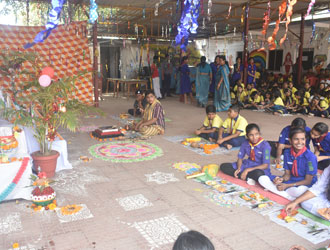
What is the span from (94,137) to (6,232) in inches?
124

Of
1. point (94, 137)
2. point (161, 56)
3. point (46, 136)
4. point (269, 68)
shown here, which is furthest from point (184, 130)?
point (269, 68)

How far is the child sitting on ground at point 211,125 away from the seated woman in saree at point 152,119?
774 mm

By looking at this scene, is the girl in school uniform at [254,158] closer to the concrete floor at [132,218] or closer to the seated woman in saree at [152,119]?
the concrete floor at [132,218]

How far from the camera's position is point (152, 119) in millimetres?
5801

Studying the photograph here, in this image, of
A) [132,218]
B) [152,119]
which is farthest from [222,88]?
[132,218]

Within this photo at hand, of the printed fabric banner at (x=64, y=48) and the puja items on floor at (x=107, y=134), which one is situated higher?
the printed fabric banner at (x=64, y=48)

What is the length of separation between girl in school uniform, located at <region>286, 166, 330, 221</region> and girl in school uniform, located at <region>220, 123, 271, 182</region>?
0.65m

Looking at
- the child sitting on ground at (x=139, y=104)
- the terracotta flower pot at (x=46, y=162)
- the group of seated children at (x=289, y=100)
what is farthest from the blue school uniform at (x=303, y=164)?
the group of seated children at (x=289, y=100)

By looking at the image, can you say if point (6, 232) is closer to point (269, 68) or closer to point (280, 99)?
point (280, 99)

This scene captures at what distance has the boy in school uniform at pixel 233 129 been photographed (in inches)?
191

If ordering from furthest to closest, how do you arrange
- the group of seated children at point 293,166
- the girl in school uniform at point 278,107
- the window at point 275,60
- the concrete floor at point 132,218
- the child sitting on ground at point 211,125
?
the window at point 275,60 → the girl in school uniform at point 278,107 → the child sitting on ground at point 211,125 → the group of seated children at point 293,166 → the concrete floor at point 132,218

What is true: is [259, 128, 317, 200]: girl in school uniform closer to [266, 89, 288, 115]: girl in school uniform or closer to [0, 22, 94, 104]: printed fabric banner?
[266, 89, 288, 115]: girl in school uniform

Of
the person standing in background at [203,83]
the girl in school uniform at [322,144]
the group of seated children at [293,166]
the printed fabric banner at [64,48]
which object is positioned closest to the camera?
the group of seated children at [293,166]

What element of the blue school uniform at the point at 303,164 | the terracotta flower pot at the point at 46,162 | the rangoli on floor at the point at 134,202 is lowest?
the rangoli on floor at the point at 134,202
